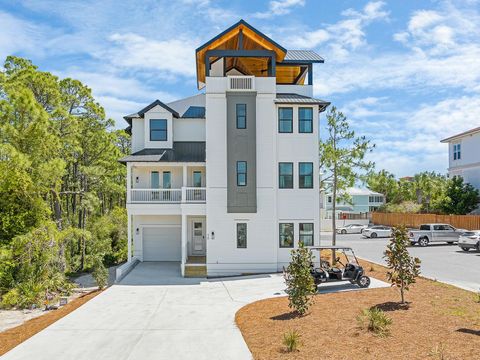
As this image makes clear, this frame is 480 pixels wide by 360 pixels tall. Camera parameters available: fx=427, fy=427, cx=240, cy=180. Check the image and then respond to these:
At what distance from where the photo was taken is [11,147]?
19078 mm

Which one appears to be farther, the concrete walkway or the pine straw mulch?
the concrete walkway

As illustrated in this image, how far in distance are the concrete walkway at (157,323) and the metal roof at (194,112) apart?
10135 millimetres

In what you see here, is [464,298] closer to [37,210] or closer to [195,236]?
[195,236]

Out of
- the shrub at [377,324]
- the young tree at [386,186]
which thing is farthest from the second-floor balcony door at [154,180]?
Result: the young tree at [386,186]

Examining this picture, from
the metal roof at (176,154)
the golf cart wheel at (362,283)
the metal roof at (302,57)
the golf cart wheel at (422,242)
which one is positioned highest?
the metal roof at (302,57)

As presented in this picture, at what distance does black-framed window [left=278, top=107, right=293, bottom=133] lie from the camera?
22891 mm

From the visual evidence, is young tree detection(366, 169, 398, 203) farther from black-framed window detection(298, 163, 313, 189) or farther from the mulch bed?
the mulch bed

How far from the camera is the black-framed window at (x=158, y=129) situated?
2559 centimetres

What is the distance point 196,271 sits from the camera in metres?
22.3

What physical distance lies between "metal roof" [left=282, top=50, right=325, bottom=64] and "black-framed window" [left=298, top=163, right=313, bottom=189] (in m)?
6.41

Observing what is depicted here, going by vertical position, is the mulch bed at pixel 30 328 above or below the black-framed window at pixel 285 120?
below

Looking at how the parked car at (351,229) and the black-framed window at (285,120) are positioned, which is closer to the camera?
the black-framed window at (285,120)

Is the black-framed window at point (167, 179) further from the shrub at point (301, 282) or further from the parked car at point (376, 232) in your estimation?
the parked car at point (376, 232)

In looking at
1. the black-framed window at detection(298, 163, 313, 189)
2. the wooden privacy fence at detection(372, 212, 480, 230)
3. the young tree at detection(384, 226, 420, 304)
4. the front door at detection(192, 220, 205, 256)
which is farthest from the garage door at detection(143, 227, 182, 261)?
the wooden privacy fence at detection(372, 212, 480, 230)
